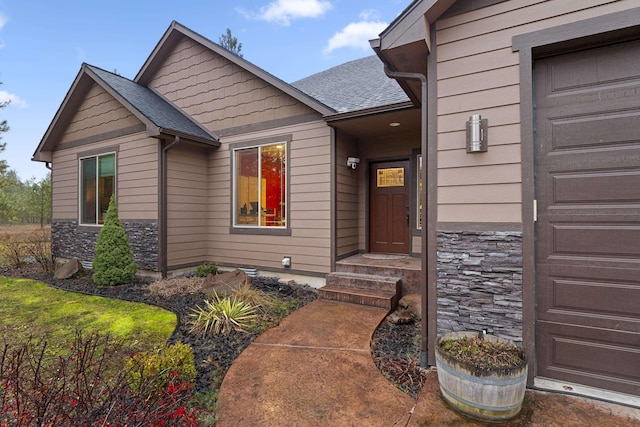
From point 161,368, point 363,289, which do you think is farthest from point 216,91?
point 161,368

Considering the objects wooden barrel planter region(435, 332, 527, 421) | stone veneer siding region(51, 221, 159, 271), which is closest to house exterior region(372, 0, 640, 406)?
wooden barrel planter region(435, 332, 527, 421)

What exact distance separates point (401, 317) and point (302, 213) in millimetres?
2641

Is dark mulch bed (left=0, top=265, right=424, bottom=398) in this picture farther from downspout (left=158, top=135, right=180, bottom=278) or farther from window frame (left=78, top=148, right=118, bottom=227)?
window frame (left=78, top=148, right=118, bottom=227)

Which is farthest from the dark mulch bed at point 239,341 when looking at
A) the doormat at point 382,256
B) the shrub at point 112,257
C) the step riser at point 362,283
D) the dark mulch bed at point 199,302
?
the doormat at point 382,256

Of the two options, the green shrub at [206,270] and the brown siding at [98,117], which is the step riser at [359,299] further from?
the brown siding at [98,117]

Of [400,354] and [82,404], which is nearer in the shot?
[82,404]

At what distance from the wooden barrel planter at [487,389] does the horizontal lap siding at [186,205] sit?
5695 mm

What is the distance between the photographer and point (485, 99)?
8.38ft

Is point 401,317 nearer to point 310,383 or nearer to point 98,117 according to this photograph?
point 310,383

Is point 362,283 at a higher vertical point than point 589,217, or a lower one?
lower

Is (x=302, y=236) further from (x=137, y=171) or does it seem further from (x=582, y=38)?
(x=582, y=38)

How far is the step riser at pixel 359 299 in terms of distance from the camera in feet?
13.9

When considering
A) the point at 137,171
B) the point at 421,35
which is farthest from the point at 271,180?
the point at 421,35

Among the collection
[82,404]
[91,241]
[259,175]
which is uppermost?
[259,175]
